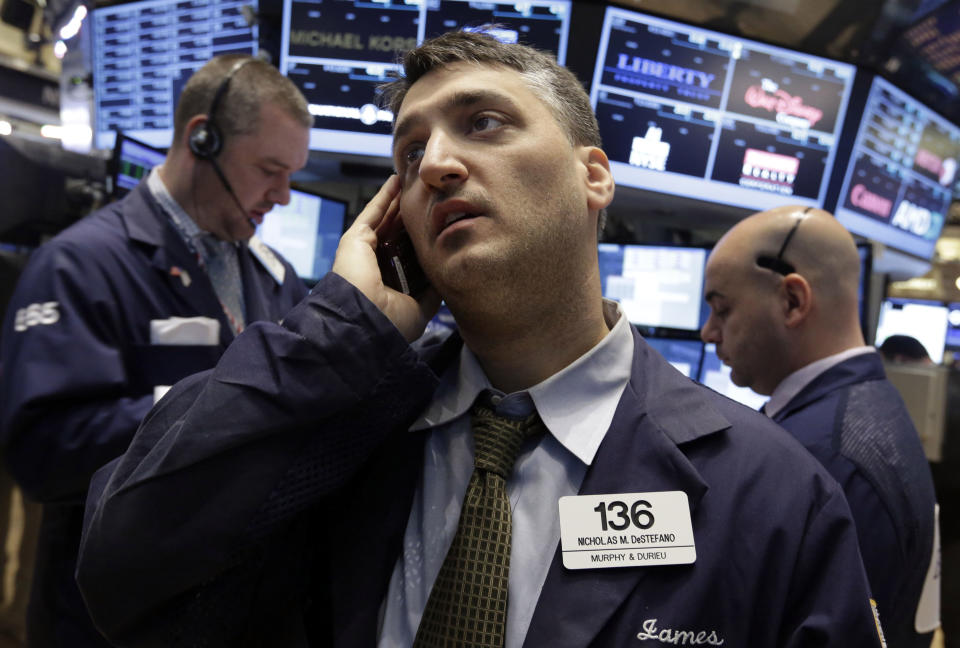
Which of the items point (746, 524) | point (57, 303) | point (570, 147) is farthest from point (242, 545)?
point (57, 303)

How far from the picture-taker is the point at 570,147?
3.55ft

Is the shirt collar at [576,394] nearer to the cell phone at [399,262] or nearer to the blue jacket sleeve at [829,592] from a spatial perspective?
the cell phone at [399,262]

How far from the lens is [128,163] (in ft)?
6.73

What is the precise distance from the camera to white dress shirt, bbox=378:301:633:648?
2.85 feet

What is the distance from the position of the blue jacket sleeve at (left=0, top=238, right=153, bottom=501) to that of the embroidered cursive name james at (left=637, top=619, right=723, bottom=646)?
1.06 metres

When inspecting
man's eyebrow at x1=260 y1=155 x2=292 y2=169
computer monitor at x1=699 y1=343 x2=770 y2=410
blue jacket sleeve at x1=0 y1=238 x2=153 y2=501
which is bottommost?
computer monitor at x1=699 y1=343 x2=770 y2=410

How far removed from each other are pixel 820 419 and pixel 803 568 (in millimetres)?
782

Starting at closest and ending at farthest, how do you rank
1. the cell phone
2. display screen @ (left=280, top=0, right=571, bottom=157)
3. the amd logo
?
the cell phone → display screen @ (left=280, top=0, right=571, bottom=157) → the amd logo

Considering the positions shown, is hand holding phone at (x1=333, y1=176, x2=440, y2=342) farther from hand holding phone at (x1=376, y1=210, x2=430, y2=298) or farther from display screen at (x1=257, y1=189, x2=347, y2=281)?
display screen at (x1=257, y1=189, x2=347, y2=281)

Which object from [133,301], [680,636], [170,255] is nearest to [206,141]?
[170,255]

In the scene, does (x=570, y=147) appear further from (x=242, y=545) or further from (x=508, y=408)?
(x=242, y=545)

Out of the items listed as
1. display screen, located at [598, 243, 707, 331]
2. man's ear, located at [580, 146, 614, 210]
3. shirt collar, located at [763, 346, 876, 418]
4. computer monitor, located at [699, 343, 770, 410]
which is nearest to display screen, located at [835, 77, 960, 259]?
display screen, located at [598, 243, 707, 331]

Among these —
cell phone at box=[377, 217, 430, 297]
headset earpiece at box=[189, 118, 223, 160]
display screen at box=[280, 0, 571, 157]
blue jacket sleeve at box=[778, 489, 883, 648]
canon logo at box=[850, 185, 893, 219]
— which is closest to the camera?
blue jacket sleeve at box=[778, 489, 883, 648]

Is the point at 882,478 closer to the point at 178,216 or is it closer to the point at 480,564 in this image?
the point at 480,564
